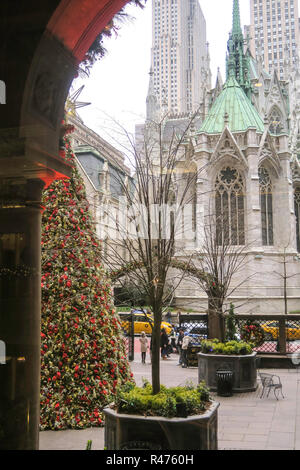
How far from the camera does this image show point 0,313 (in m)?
4.71

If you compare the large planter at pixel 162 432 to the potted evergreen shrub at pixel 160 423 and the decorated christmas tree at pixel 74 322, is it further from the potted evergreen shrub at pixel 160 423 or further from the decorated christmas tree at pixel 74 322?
the decorated christmas tree at pixel 74 322

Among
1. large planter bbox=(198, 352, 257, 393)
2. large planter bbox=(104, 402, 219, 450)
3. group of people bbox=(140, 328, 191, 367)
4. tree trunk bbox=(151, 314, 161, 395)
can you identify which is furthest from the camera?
group of people bbox=(140, 328, 191, 367)

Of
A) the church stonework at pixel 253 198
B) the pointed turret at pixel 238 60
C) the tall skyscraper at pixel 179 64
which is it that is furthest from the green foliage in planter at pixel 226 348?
the tall skyscraper at pixel 179 64

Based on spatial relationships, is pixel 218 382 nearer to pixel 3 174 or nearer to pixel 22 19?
pixel 3 174

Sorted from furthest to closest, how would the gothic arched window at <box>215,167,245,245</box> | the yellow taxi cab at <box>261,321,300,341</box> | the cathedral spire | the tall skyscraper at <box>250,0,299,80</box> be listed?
the tall skyscraper at <box>250,0,299,80</box> < the cathedral spire < the gothic arched window at <box>215,167,245,245</box> < the yellow taxi cab at <box>261,321,300,341</box>

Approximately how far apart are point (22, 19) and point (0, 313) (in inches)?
119

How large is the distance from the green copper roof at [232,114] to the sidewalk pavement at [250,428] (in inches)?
1161

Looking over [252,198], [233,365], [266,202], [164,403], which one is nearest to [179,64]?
[266,202]

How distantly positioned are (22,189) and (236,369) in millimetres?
10118

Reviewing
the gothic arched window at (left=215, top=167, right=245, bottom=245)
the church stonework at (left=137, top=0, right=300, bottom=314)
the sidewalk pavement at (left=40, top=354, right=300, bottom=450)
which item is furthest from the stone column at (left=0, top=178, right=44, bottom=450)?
the gothic arched window at (left=215, top=167, right=245, bottom=245)

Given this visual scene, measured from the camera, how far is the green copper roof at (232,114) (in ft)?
131

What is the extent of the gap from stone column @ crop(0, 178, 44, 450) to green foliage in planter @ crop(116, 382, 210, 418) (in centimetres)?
148

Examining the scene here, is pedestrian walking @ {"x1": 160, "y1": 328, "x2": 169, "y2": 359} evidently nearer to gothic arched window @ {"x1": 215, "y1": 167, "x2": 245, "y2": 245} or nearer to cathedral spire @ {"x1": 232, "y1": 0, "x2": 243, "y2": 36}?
gothic arched window @ {"x1": 215, "y1": 167, "x2": 245, "y2": 245}

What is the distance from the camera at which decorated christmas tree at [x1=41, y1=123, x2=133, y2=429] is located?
8711 millimetres
